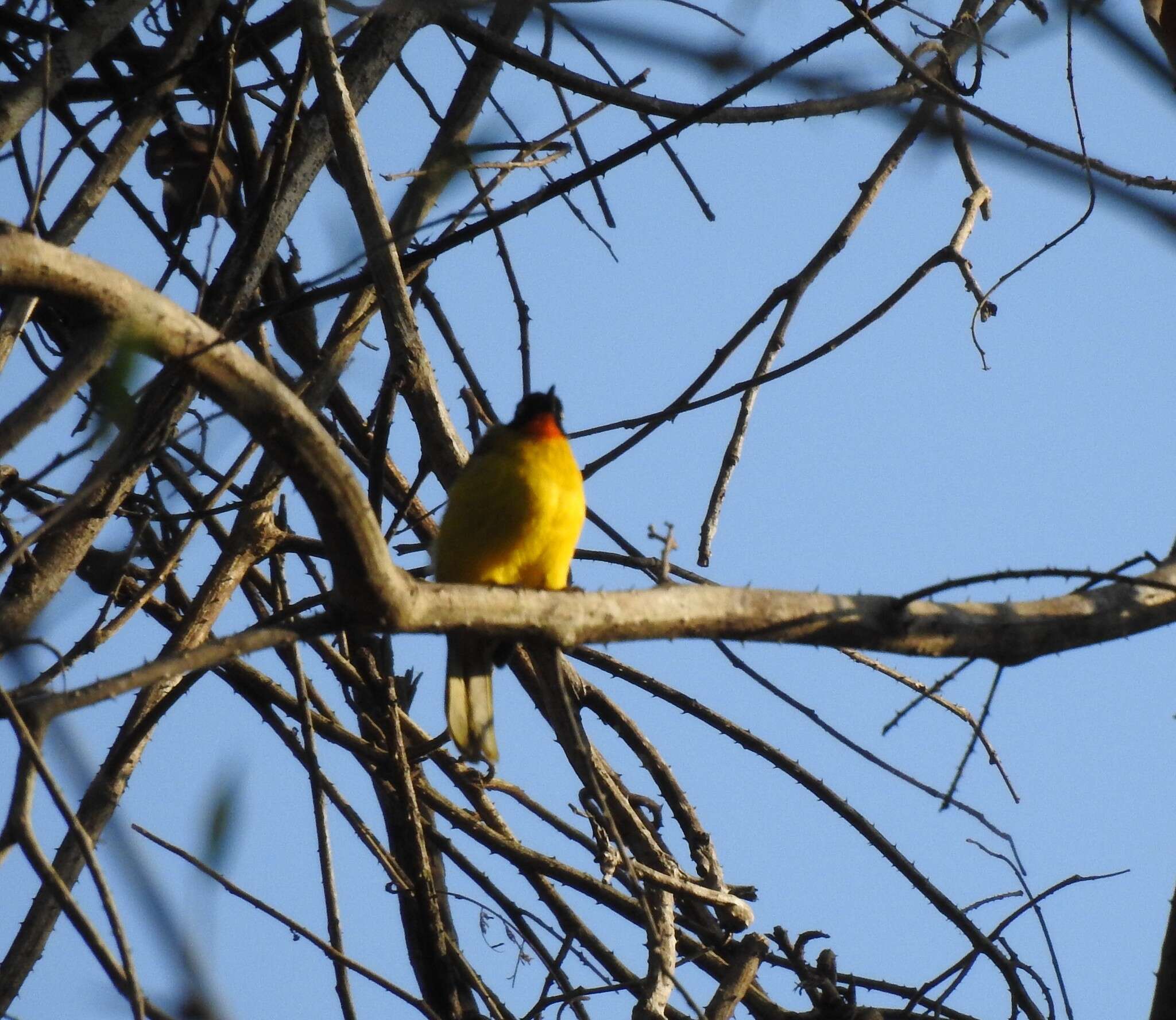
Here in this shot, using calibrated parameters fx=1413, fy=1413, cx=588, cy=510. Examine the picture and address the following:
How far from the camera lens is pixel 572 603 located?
8.41 feet

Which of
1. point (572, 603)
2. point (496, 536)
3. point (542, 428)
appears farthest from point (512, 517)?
point (572, 603)

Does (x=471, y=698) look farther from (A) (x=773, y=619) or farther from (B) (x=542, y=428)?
(A) (x=773, y=619)

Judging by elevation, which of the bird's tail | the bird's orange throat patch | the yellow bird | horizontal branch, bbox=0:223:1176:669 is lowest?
horizontal branch, bbox=0:223:1176:669

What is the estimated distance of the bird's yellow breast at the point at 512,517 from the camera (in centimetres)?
403

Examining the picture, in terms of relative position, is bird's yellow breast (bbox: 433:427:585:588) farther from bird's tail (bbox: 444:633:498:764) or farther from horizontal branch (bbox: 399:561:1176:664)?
horizontal branch (bbox: 399:561:1176:664)

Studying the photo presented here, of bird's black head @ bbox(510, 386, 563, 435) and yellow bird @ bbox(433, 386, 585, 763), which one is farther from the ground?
bird's black head @ bbox(510, 386, 563, 435)

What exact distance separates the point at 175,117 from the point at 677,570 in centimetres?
190

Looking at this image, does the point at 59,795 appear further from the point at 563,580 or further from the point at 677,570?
the point at 563,580

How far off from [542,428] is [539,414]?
0.22m

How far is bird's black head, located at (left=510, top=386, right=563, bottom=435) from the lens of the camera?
14.7 ft

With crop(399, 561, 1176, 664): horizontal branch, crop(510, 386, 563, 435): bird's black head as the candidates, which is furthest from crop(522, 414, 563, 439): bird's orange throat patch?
crop(399, 561, 1176, 664): horizontal branch

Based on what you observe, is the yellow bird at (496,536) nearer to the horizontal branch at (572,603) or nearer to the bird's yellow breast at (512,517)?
the bird's yellow breast at (512,517)

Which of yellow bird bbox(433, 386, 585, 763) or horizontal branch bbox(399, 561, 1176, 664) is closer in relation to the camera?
horizontal branch bbox(399, 561, 1176, 664)

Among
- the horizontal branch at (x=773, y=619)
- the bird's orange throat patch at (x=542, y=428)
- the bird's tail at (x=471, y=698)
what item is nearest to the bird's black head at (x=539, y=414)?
the bird's orange throat patch at (x=542, y=428)
